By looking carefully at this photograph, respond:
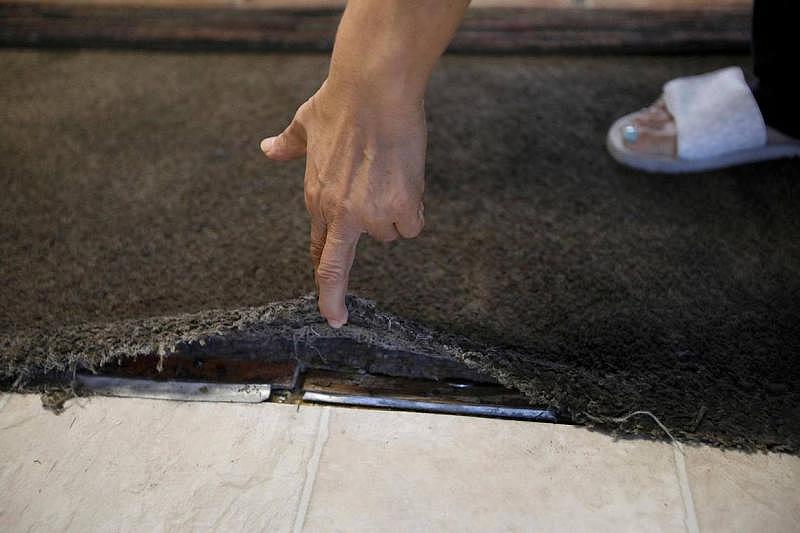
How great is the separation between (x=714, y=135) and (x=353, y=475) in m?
0.88

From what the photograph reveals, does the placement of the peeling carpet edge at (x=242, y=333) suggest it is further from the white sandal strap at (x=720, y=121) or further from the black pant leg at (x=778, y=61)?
the black pant leg at (x=778, y=61)

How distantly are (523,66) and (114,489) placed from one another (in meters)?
1.17

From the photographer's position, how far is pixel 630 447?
0.79 metres

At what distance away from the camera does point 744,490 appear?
2.45 ft

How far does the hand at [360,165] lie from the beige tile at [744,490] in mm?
441

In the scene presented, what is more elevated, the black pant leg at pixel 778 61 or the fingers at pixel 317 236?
the black pant leg at pixel 778 61

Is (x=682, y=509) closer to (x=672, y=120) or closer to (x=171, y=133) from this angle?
(x=672, y=120)

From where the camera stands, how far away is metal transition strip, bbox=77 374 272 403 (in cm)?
86

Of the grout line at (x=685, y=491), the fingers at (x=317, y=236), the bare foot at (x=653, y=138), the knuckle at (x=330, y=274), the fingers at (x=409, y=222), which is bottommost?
the grout line at (x=685, y=491)

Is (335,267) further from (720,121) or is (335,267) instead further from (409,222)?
(720,121)

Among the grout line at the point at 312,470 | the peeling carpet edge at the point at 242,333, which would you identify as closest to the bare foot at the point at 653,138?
the peeling carpet edge at the point at 242,333

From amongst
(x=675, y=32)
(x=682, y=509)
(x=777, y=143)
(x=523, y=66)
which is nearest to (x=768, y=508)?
(x=682, y=509)

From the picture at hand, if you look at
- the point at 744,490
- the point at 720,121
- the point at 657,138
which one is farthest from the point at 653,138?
the point at 744,490

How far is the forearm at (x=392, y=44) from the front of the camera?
0.63m
